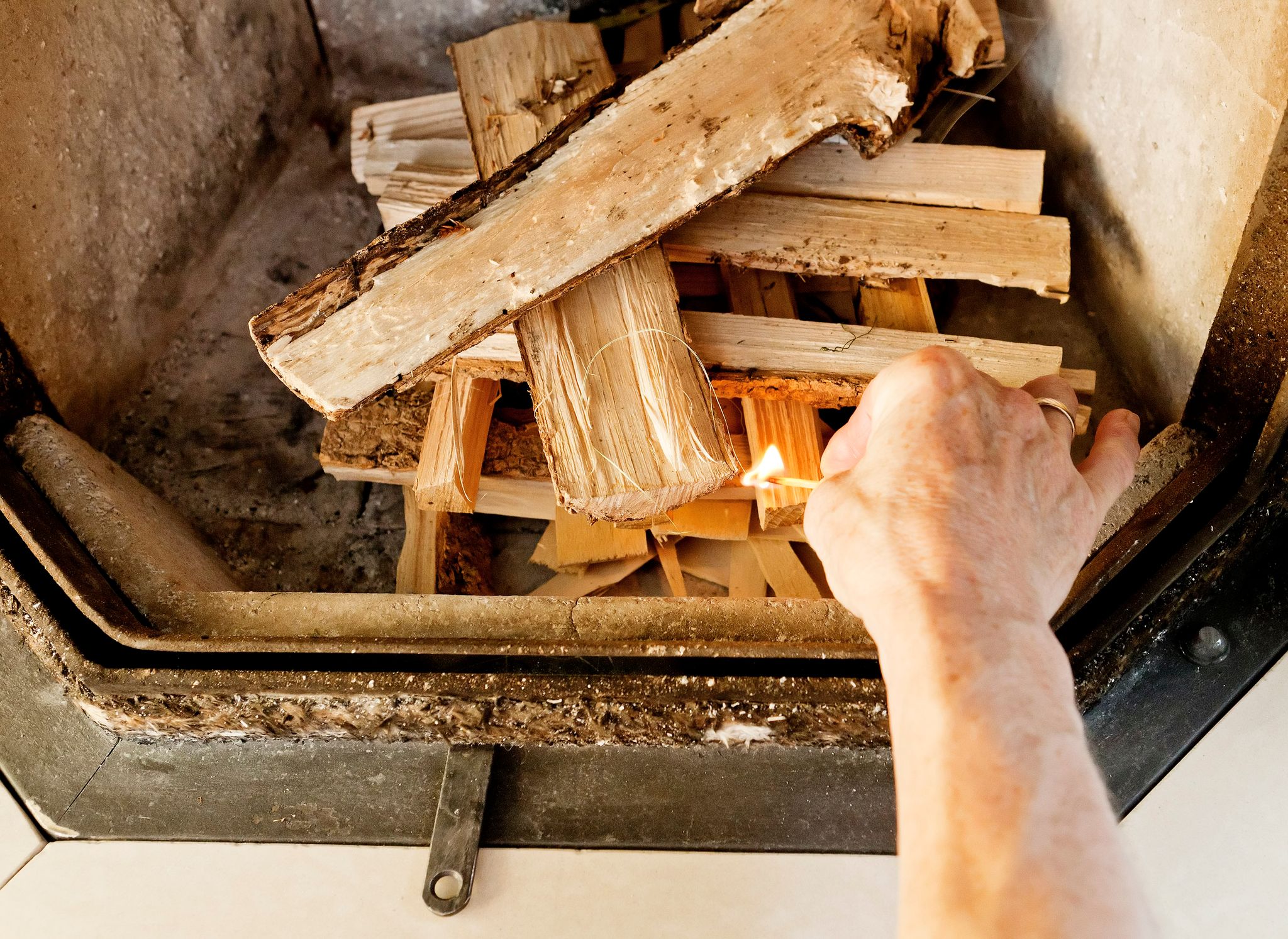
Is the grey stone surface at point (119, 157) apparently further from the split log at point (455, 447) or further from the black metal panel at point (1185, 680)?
the black metal panel at point (1185, 680)

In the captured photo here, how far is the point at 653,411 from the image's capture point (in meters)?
1.36

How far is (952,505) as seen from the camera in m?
0.93

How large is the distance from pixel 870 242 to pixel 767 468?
45 cm

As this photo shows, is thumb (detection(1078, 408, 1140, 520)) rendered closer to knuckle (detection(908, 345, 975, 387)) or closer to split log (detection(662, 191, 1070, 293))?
knuckle (detection(908, 345, 975, 387))

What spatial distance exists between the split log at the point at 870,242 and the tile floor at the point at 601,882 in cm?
78

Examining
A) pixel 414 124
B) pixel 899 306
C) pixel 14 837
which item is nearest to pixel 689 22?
pixel 414 124

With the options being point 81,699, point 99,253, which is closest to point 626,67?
point 99,253

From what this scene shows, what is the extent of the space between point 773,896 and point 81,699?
1.00 metres

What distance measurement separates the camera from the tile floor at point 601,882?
1109 millimetres

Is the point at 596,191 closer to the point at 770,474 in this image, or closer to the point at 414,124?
the point at 770,474

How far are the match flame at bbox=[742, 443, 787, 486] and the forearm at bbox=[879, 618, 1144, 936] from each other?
648mm

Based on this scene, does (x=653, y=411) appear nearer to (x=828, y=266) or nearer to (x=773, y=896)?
(x=828, y=266)

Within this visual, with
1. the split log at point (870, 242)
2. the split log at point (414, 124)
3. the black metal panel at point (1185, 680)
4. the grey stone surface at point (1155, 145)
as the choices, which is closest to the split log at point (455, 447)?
the split log at point (870, 242)

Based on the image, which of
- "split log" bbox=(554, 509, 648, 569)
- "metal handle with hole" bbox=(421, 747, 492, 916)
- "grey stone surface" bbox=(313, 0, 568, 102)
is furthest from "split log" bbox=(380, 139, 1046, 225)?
"metal handle with hole" bbox=(421, 747, 492, 916)
